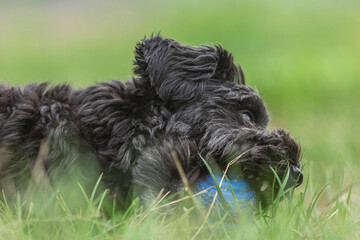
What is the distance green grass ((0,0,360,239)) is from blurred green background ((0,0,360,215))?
0.08 ft

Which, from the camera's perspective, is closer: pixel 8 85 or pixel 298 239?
pixel 298 239

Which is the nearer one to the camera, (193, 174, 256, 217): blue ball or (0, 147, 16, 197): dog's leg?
(193, 174, 256, 217): blue ball

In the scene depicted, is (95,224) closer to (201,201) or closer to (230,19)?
(201,201)

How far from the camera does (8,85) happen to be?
→ 373 cm

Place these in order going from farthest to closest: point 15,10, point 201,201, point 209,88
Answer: point 15,10 < point 209,88 < point 201,201

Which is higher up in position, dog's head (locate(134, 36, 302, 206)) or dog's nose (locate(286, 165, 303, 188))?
dog's head (locate(134, 36, 302, 206))

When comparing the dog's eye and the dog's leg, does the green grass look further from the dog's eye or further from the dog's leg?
the dog's eye

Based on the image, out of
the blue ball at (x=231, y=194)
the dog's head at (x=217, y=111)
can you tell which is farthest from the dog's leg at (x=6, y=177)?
the blue ball at (x=231, y=194)

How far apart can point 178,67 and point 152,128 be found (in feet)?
1.52

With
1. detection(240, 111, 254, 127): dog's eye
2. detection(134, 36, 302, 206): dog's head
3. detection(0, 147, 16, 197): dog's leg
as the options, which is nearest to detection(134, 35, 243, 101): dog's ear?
detection(134, 36, 302, 206): dog's head

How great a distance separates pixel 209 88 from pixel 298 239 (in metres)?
1.19

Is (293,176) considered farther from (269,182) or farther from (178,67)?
(178,67)

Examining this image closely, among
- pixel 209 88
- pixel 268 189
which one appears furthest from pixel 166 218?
pixel 209 88

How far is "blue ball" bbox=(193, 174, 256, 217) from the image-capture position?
284 centimetres
